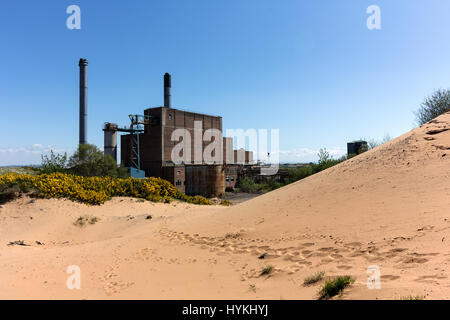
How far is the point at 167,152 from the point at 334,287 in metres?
38.8

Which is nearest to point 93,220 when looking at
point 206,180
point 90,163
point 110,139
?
point 90,163

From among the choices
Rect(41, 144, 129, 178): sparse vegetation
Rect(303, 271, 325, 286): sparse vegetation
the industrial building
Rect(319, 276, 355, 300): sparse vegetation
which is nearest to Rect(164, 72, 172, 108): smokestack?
the industrial building

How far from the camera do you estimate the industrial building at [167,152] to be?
3603 cm

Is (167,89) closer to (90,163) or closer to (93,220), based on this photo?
(90,163)

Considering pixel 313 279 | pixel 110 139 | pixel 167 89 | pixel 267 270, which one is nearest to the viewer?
A: pixel 313 279

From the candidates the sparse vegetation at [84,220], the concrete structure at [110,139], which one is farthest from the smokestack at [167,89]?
the sparse vegetation at [84,220]

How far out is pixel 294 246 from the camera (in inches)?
256

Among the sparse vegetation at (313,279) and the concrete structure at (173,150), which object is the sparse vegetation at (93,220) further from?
the concrete structure at (173,150)

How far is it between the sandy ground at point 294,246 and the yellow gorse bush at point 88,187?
12.4ft

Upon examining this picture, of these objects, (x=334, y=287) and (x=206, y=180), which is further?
(x=206, y=180)

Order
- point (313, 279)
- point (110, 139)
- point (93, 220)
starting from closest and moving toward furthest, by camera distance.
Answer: point (313, 279) < point (93, 220) < point (110, 139)

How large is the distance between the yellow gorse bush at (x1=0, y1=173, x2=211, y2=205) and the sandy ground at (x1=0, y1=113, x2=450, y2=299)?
12.4ft

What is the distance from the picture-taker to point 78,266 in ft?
23.6

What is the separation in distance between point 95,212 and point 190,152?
31640mm
